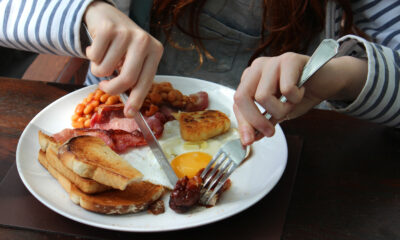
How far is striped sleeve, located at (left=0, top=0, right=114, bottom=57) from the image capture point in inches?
43.5

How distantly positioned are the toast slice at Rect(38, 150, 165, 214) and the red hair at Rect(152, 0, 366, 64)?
792 mm

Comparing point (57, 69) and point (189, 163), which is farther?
point (57, 69)

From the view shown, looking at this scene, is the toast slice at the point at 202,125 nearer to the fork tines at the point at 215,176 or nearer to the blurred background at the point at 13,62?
the fork tines at the point at 215,176

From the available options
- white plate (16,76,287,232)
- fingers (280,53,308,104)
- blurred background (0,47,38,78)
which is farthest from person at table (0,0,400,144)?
blurred background (0,47,38,78)

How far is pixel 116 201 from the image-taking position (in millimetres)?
844

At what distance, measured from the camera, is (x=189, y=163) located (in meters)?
1.03

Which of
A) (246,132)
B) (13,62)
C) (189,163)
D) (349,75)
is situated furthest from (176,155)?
(13,62)

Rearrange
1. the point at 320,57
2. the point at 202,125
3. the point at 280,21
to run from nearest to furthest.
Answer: the point at 320,57
the point at 202,125
the point at 280,21

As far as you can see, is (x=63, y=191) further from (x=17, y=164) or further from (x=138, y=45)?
(x=138, y=45)

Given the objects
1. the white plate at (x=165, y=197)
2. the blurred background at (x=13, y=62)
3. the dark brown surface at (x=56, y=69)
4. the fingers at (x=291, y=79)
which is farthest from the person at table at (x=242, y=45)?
the blurred background at (x=13, y=62)

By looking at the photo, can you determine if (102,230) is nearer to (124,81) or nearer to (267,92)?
(124,81)

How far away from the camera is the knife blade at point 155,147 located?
98 cm

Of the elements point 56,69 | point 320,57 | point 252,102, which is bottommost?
point 56,69

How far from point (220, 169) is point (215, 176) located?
2cm
